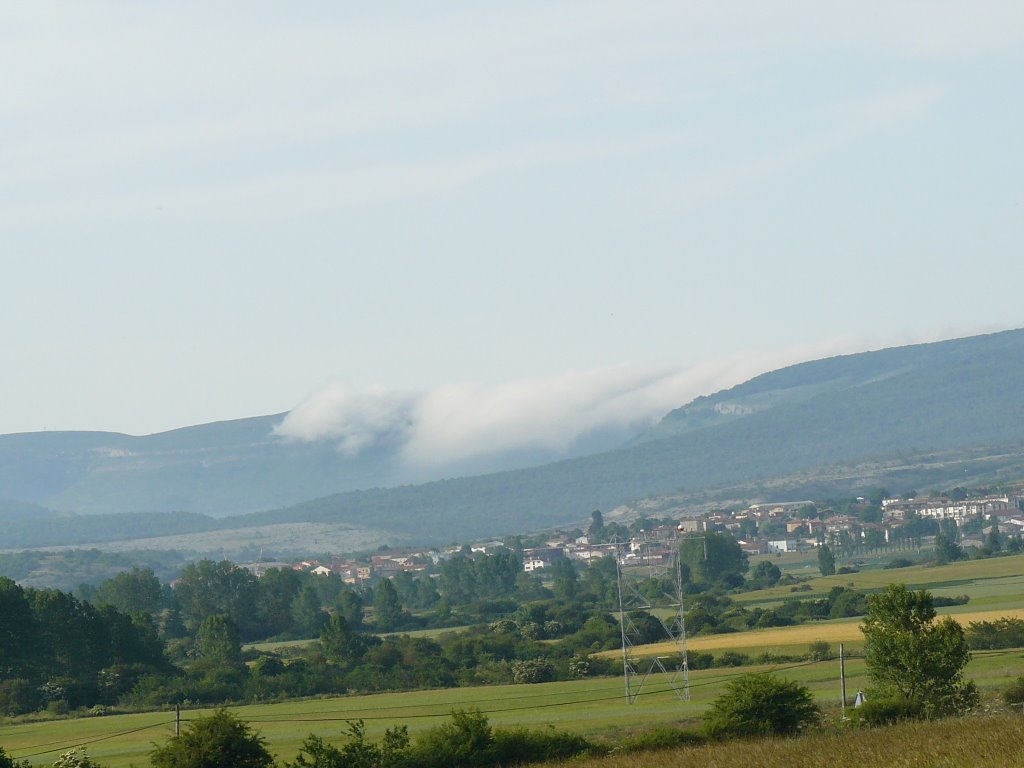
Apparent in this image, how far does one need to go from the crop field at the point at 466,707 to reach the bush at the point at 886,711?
5.75 meters

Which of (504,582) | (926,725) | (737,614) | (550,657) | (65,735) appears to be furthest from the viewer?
(504,582)

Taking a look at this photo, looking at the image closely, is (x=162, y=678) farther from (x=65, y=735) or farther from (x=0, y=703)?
(x=65, y=735)

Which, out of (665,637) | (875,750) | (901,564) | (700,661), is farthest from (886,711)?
(901,564)

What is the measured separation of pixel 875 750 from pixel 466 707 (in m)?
35.9

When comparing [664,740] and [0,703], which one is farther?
[0,703]

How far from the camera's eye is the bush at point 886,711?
155ft

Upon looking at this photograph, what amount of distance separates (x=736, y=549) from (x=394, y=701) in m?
102

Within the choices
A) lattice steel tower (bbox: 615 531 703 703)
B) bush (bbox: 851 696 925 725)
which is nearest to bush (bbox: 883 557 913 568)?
lattice steel tower (bbox: 615 531 703 703)

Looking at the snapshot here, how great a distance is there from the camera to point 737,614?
116 m

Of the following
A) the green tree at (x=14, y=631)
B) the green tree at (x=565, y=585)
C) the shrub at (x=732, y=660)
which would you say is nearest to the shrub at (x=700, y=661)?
the shrub at (x=732, y=660)

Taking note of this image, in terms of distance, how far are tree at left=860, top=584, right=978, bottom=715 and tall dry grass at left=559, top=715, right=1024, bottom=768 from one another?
22.4 ft

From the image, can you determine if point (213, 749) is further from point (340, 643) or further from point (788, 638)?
point (340, 643)

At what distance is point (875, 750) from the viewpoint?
3775 cm

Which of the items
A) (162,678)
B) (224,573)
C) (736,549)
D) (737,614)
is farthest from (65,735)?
(736,549)
